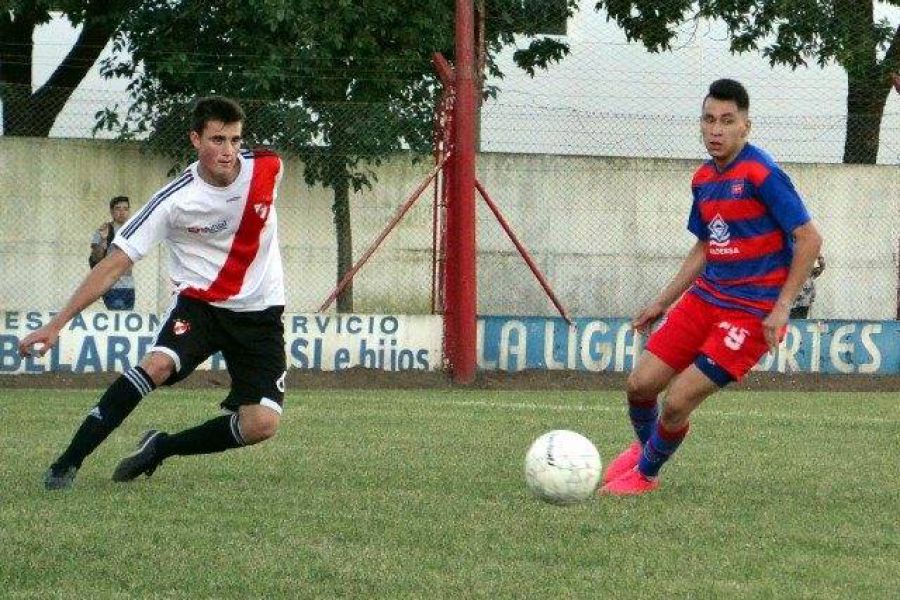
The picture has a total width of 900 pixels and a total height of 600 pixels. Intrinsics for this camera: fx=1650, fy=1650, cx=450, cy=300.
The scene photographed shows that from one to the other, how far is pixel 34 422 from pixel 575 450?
5.32m

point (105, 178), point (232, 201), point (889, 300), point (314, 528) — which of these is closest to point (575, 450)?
point (314, 528)

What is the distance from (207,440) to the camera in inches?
308

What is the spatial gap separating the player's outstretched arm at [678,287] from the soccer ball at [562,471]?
3.35 ft

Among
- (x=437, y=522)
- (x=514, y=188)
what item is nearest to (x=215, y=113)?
(x=437, y=522)

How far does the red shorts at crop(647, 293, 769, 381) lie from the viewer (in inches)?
297

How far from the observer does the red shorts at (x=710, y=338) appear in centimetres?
753

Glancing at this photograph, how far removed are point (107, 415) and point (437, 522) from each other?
1813 mm

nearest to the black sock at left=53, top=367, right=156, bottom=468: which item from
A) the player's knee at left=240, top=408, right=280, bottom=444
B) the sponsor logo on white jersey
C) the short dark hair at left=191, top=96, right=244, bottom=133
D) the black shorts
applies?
the black shorts

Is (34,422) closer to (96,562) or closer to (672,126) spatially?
(96,562)

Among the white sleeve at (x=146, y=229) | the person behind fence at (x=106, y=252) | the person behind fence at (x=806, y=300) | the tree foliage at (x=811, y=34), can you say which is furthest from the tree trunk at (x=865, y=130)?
the white sleeve at (x=146, y=229)

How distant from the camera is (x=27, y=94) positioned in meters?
18.8

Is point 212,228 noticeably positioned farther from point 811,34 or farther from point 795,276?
point 811,34

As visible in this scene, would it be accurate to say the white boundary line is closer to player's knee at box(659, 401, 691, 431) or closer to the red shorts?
the red shorts

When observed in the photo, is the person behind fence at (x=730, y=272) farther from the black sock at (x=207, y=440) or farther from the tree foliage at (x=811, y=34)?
the tree foliage at (x=811, y=34)
